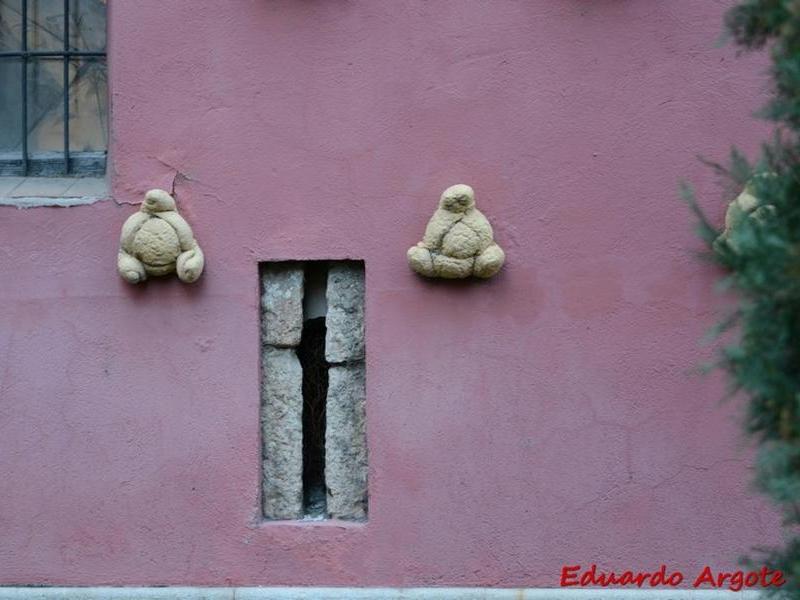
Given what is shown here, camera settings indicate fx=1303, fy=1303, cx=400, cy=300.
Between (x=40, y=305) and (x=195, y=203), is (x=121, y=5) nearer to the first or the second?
(x=195, y=203)

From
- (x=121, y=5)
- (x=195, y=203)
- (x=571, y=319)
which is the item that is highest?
(x=121, y=5)

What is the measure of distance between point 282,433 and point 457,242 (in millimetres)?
1123

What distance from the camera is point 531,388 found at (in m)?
5.38

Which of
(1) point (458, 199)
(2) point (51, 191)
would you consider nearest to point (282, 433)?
(1) point (458, 199)

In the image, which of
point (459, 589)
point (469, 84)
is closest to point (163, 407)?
point (459, 589)

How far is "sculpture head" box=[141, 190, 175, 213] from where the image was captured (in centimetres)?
529

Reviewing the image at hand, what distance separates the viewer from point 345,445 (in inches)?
219

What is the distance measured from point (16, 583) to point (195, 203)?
1.77 metres

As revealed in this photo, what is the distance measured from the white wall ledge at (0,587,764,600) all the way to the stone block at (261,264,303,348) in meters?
1.05

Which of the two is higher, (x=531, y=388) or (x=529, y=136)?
(x=529, y=136)

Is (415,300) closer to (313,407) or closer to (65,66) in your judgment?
(313,407)

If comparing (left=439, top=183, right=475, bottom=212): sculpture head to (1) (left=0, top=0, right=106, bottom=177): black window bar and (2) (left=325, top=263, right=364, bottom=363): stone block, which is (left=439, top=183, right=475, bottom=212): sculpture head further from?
(1) (left=0, top=0, right=106, bottom=177): black window bar

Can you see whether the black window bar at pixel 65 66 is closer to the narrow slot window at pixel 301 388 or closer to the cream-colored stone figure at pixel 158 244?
the cream-colored stone figure at pixel 158 244

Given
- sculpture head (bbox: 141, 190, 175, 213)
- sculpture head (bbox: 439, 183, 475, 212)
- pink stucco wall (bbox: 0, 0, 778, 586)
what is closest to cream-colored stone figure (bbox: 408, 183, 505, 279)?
sculpture head (bbox: 439, 183, 475, 212)
